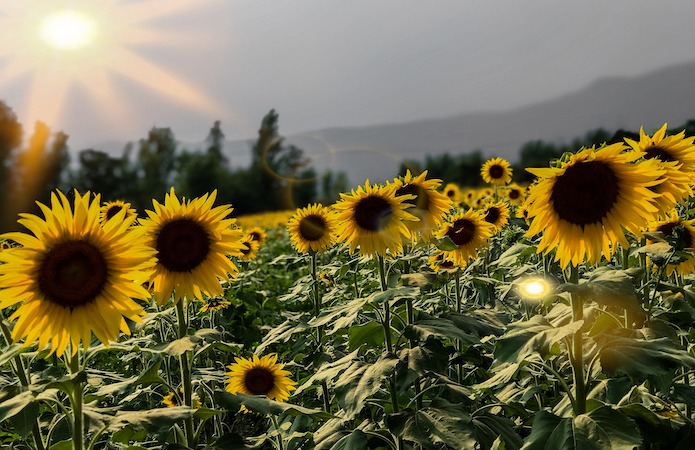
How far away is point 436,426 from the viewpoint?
2.78 meters

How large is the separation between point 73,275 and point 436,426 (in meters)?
1.61

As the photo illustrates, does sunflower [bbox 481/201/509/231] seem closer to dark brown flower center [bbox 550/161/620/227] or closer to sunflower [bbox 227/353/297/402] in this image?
sunflower [bbox 227/353/297/402]

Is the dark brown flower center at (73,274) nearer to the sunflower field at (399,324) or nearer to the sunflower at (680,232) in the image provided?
the sunflower field at (399,324)

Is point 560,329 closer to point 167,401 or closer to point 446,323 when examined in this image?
point 446,323

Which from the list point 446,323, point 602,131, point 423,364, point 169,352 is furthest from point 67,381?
point 602,131

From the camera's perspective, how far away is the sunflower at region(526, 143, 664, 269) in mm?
2589

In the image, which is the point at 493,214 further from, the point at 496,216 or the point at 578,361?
the point at 578,361

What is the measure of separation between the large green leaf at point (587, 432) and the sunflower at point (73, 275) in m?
1.54

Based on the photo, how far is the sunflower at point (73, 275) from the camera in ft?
7.79

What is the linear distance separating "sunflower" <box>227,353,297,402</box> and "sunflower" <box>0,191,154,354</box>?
195cm

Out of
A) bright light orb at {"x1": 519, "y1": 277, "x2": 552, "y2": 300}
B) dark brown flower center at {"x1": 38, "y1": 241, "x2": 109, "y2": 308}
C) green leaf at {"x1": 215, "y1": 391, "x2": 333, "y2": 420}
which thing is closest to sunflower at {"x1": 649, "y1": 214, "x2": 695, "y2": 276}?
bright light orb at {"x1": 519, "y1": 277, "x2": 552, "y2": 300}

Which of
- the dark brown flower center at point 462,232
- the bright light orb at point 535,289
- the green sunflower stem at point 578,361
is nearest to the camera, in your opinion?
the green sunflower stem at point 578,361

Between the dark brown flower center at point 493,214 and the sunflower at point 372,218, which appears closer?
the sunflower at point 372,218

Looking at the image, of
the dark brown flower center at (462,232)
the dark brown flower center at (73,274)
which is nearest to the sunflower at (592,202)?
the dark brown flower center at (73,274)
